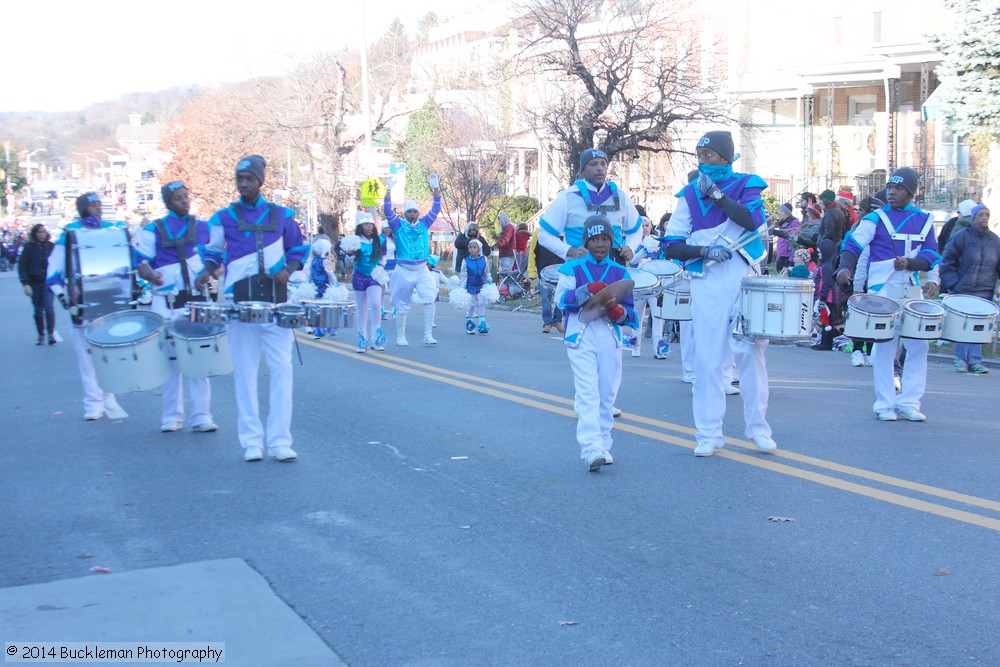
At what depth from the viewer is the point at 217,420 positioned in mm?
10742

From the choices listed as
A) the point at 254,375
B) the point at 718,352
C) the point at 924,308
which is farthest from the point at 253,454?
the point at 924,308

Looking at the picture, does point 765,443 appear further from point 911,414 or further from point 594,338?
point 911,414

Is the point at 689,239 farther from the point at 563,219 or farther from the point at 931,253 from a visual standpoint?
the point at 931,253

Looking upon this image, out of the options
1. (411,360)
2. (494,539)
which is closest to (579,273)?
(494,539)

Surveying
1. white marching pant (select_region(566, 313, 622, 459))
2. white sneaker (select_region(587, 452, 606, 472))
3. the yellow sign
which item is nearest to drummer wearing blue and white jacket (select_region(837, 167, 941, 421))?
white marching pant (select_region(566, 313, 622, 459))

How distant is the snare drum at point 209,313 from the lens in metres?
8.34

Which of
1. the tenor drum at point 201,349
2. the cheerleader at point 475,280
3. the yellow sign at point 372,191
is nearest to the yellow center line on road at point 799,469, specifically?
the tenor drum at point 201,349

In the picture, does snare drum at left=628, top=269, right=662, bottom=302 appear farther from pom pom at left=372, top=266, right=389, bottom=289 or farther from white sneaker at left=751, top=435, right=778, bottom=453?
pom pom at left=372, top=266, right=389, bottom=289

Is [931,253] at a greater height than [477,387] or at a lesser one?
greater

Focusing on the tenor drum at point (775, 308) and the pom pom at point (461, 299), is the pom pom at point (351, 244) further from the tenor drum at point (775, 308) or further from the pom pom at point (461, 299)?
the tenor drum at point (775, 308)

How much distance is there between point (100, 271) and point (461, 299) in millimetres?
9063

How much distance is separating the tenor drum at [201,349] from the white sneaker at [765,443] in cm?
427

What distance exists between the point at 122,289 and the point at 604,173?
4.49 meters

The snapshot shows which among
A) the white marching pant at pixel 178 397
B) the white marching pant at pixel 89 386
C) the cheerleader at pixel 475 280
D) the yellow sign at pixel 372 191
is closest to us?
the white marching pant at pixel 178 397
